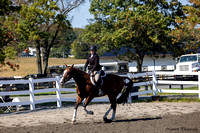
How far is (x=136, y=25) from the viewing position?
3988cm

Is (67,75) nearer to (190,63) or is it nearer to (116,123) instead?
(116,123)

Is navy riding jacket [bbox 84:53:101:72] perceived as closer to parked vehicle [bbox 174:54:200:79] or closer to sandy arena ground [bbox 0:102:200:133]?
sandy arena ground [bbox 0:102:200:133]

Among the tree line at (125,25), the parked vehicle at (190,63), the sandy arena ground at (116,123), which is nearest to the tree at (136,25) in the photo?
the tree line at (125,25)

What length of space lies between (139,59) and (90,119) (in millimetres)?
34041

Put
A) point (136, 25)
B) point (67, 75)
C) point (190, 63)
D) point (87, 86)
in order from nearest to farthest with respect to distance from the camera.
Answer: point (67, 75)
point (87, 86)
point (190, 63)
point (136, 25)

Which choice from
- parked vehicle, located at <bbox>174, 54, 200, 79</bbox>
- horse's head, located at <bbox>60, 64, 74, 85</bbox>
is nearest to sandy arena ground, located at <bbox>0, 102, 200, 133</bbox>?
horse's head, located at <bbox>60, 64, 74, 85</bbox>

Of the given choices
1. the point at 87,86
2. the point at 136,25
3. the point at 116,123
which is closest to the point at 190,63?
the point at 136,25

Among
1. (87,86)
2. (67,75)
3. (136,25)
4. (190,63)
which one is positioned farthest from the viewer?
(136,25)

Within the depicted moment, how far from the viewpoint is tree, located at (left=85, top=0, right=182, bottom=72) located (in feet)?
129

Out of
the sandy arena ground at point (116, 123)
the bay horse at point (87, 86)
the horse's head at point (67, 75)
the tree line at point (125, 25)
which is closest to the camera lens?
the sandy arena ground at point (116, 123)

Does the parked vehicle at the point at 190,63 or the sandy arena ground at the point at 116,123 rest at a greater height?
the parked vehicle at the point at 190,63

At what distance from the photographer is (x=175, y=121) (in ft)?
33.0

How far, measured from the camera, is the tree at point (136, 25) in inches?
1551

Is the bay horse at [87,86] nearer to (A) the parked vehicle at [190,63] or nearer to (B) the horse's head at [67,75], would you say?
(B) the horse's head at [67,75]
